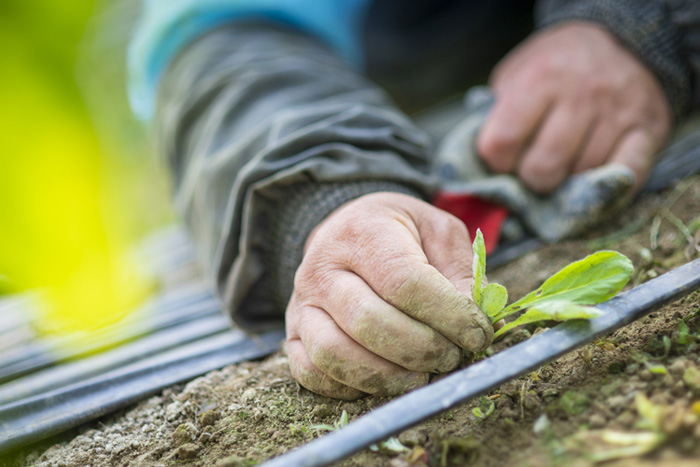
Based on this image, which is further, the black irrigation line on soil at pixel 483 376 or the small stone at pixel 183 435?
the small stone at pixel 183 435

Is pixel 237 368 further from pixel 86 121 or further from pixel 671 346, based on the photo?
pixel 86 121

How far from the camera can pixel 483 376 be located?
58 cm

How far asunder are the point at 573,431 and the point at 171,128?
1.31 m

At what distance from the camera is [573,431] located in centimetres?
55

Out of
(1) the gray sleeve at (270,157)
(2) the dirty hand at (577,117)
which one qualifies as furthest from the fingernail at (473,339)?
(2) the dirty hand at (577,117)

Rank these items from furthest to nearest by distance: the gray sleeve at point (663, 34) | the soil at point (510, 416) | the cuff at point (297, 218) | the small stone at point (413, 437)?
the gray sleeve at point (663, 34) → the cuff at point (297, 218) → the small stone at point (413, 437) → the soil at point (510, 416)

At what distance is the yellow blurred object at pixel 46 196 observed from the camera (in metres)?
1.69

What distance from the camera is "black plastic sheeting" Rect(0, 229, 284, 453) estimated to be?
2.83 ft

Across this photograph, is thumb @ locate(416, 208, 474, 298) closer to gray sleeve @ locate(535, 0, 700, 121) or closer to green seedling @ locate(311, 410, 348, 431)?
green seedling @ locate(311, 410, 348, 431)

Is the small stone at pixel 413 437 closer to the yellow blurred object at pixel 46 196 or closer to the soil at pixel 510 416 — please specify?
the soil at pixel 510 416

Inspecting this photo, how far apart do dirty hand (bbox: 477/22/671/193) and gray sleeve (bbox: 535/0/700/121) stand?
0.09ft

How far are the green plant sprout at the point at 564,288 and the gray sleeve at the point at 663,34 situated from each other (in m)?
0.91

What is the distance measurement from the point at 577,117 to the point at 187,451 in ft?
3.70

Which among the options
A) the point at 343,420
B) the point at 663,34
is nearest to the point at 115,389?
the point at 343,420
